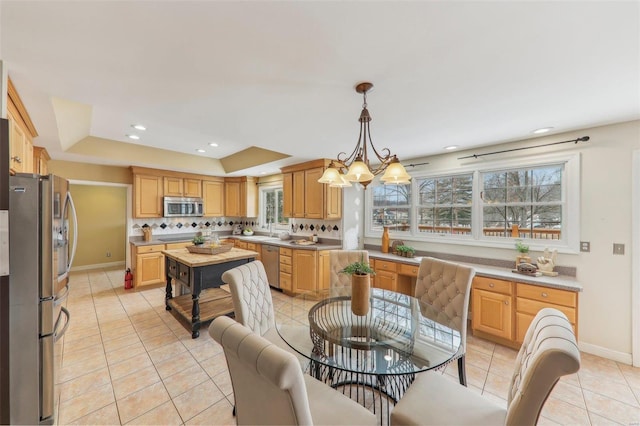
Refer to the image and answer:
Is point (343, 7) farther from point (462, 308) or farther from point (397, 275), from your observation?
point (397, 275)

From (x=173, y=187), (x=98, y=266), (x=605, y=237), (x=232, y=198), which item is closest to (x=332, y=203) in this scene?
(x=232, y=198)

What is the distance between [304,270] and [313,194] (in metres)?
1.33

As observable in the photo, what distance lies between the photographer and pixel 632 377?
2.19 meters

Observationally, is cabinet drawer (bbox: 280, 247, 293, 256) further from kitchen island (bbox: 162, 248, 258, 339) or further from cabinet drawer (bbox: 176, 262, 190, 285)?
cabinet drawer (bbox: 176, 262, 190, 285)

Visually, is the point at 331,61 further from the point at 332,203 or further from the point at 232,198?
the point at 232,198

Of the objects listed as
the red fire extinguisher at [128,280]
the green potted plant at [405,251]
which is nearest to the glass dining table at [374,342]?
the green potted plant at [405,251]

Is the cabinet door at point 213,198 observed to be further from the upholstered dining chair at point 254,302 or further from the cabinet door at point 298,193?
the upholstered dining chair at point 254,302

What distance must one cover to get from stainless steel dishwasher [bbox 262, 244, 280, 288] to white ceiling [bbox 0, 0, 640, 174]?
8.78 ft

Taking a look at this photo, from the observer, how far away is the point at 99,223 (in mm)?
6125

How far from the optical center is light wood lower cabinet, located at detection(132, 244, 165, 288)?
4.44 meters

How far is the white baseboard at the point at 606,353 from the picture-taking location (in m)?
2.38

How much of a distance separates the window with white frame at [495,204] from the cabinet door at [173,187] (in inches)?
166

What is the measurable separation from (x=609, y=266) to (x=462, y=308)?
177 centimetres

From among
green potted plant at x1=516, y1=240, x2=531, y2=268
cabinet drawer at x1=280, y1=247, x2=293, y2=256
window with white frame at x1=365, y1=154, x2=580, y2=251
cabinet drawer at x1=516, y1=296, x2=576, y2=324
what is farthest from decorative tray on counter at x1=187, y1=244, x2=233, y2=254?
green potted plant at x1=516, y1=240, x2=531, y2=268
